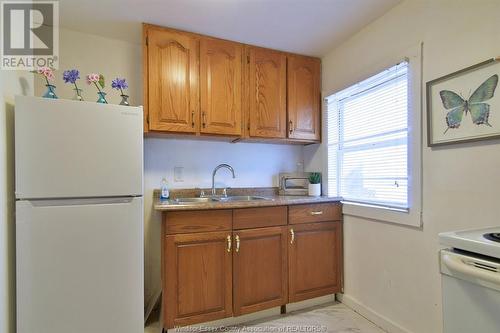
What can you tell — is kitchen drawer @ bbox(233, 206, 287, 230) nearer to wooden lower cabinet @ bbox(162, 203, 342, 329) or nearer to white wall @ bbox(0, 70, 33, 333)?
wooden lower cabinet @ bbox(162, 203, 342, 329)

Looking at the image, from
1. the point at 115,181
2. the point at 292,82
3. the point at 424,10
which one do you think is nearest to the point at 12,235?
the point at 115,181

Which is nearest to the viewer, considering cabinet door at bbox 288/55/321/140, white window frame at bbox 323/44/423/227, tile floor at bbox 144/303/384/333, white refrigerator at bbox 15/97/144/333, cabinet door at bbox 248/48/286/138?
white refrigerator at bbox 15/97/144/333

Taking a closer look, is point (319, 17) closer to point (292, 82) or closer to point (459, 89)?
point (292, 82)

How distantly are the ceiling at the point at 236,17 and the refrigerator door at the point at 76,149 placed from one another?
80 cm

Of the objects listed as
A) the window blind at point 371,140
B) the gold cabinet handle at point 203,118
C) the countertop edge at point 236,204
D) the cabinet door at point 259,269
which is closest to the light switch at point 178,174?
the countertop edge at point 236,204

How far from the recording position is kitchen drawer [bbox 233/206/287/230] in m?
1.91

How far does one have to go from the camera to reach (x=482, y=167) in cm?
131

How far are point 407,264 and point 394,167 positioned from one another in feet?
2.17

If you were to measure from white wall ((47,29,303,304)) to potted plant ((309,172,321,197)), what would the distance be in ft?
1.57

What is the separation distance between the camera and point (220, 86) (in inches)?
85.6

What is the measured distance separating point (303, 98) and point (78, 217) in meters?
2.06

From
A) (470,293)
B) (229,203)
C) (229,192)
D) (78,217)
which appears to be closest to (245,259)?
(229,203)

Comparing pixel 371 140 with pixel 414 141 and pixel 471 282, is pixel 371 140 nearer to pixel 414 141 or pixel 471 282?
pixel 414 141

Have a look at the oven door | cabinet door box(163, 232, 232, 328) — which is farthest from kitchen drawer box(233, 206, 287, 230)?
the oven door
